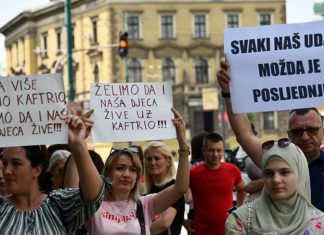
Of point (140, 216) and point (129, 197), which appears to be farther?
point (129, 197)

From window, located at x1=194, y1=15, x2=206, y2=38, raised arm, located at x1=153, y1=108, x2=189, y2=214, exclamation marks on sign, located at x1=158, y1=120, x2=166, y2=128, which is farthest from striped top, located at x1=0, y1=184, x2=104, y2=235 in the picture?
window, located at x1=194, y1=15, x2=206, y2=38

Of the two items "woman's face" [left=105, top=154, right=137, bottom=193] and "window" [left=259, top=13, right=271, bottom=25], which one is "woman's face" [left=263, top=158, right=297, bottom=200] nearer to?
"woman's face" [left=105, top=154, right=137, bottom=193]

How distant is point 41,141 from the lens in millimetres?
4562

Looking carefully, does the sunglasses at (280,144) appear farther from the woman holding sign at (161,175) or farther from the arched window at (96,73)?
the arched window at (96,73)

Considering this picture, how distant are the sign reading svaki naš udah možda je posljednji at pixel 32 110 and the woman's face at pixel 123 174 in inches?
33.7

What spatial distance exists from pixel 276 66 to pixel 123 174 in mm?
1123

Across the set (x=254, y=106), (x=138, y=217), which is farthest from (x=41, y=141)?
(x=254, y=106)

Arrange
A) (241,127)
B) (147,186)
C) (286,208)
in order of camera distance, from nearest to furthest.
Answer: (286,208), (241,127), (147,186)

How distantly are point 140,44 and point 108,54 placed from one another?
2.66m

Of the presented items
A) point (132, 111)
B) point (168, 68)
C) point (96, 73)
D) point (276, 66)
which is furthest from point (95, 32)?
point (276, 66)

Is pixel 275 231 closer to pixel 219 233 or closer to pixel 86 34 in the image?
pixel 219 233

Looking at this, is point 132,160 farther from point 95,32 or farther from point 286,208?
point 95,32

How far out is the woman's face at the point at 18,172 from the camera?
439 centimetres

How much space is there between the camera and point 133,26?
63625 mm
